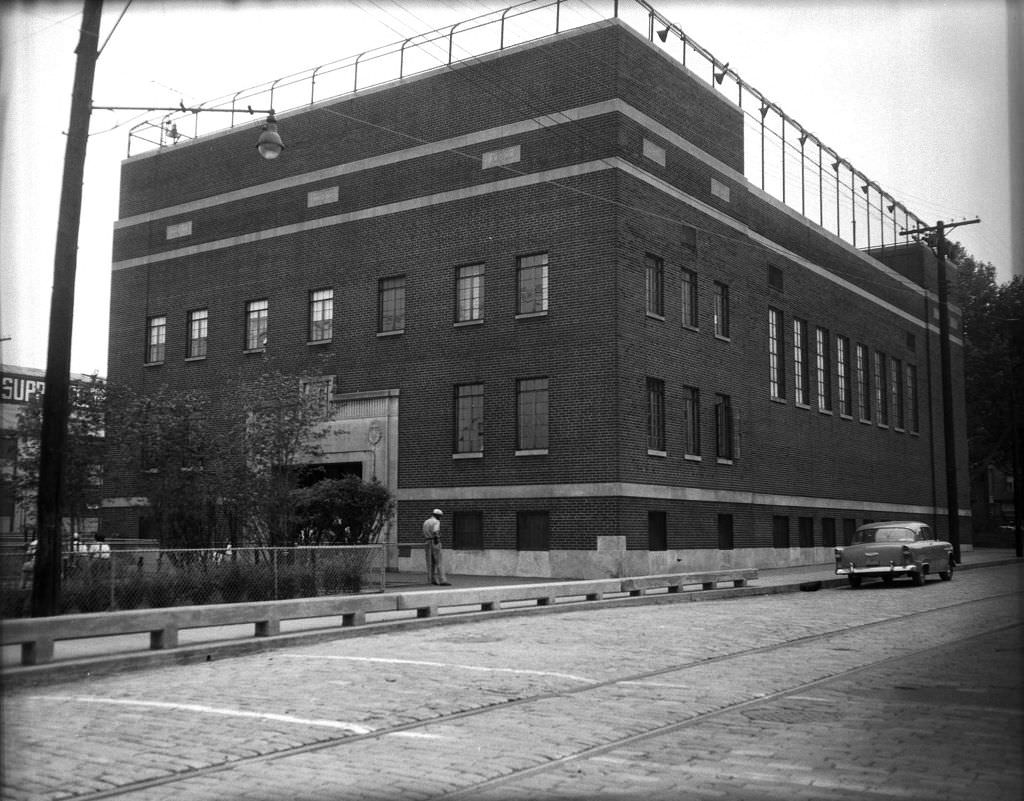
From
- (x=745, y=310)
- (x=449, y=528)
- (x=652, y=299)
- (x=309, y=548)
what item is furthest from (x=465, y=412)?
(x=309, y=548)

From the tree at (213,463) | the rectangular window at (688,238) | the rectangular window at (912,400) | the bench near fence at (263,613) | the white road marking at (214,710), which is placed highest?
the rectangular window at (688,238)

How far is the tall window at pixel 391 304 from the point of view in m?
35.4

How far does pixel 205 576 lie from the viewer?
62.3 feet

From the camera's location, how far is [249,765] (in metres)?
7.81

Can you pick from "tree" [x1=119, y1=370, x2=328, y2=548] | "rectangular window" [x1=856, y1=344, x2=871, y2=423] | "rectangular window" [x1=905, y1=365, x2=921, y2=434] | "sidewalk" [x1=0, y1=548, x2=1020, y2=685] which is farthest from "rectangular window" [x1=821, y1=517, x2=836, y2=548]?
"tree" [x1=119, y1=370, x2=328, y2=548]

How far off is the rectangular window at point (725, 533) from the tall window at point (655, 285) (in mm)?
7140

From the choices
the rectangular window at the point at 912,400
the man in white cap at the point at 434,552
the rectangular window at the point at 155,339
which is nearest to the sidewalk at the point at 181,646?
the man in white cap at the point at 434,552

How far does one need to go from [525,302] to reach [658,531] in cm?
764

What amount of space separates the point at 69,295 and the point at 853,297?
3852 centimetres

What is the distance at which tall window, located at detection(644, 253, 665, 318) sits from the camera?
3294 cm

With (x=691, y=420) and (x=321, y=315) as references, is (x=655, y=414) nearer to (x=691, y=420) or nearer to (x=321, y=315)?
(x=691, y=420)

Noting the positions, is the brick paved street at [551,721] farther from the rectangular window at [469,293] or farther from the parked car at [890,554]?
the rectangular window at [469,293]

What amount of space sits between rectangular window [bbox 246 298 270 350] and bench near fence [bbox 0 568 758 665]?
724 inches

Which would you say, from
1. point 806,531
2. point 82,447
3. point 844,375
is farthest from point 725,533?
point 82,447
